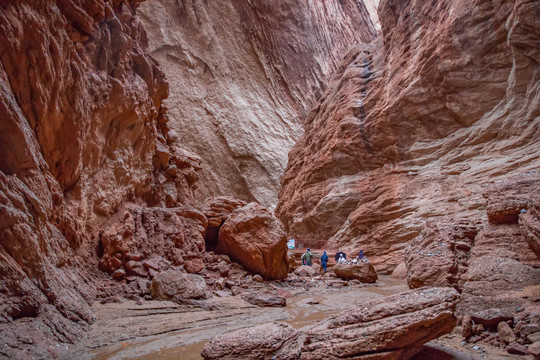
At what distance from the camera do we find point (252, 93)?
29672 millimetres

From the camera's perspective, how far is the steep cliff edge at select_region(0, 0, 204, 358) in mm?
3389

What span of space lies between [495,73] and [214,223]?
39.9 feet

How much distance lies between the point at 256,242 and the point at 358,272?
367 centimetres

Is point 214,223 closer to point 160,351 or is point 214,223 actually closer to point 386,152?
point 160,351

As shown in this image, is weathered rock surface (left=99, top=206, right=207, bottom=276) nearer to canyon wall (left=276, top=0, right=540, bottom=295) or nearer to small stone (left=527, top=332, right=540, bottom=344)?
canyon wall (left=276, top=0, right=540, bottom=295)

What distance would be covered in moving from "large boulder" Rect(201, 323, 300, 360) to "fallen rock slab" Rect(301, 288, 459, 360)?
301 millimetres

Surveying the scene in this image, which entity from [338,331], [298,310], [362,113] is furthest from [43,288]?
[362,113]

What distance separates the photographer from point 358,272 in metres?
10.1

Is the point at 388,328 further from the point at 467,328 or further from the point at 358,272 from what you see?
the point at 358,272

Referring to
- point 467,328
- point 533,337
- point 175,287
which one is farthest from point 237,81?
point 533,337

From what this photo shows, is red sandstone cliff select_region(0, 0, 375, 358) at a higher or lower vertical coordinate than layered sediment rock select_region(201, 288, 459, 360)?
higher

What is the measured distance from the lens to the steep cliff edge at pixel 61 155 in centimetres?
339

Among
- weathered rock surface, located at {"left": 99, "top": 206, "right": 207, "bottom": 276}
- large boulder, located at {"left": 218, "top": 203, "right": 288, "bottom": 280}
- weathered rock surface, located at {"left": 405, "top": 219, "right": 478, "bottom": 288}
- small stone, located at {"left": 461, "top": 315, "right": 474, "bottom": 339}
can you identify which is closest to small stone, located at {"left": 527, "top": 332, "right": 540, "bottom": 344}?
small stone, located at {"left": 461, "top": 315, "right": 474, "bottom": 339}

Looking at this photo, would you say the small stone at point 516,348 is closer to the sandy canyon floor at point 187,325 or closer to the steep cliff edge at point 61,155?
the sandy canyon floor at point 187,325
